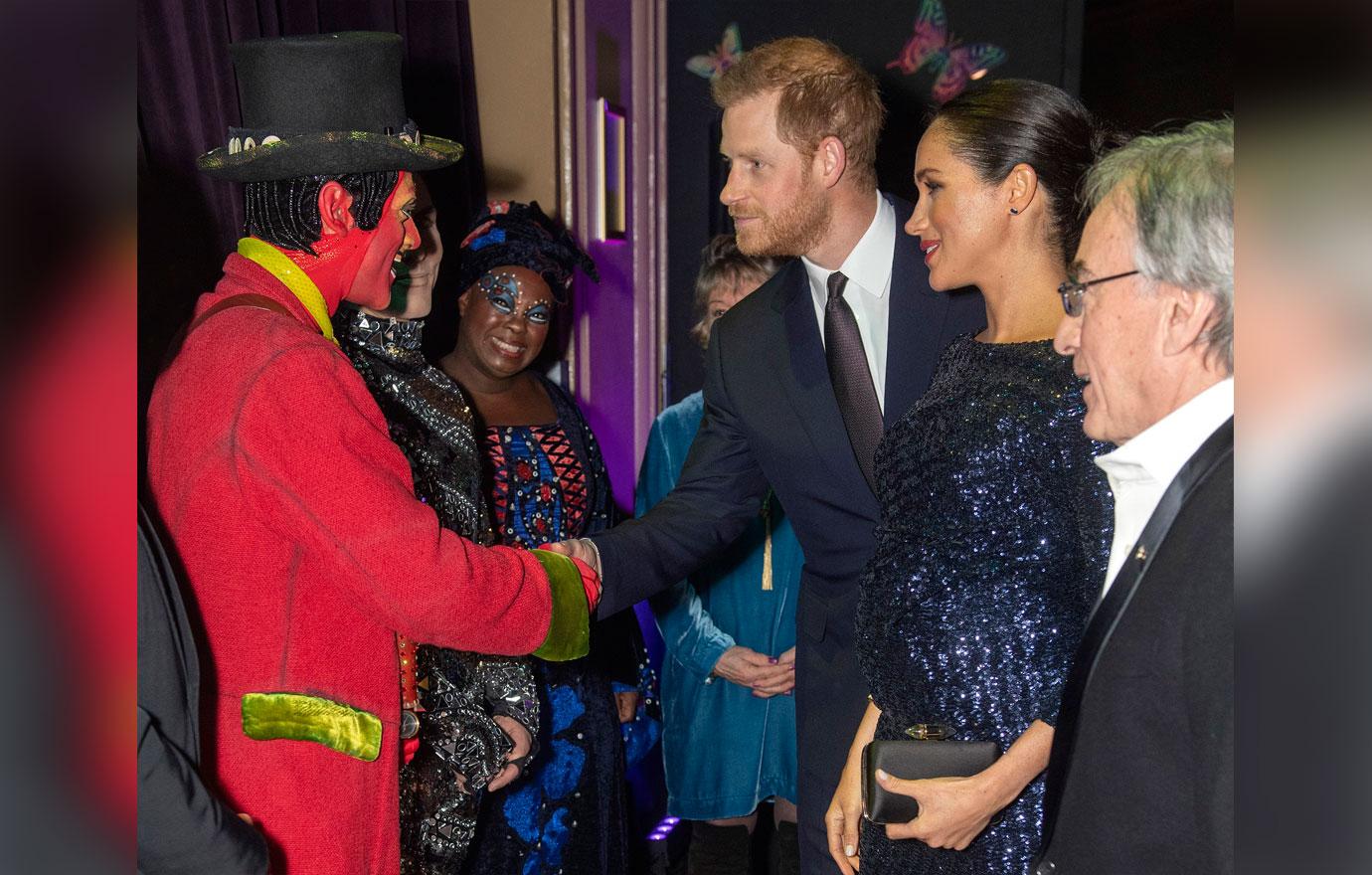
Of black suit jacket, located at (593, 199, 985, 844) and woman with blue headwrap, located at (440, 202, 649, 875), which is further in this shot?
woman with blue headwrap, located at (440, 202, 649, 875)

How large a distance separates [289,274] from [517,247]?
1.14m

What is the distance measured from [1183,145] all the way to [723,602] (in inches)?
78.7

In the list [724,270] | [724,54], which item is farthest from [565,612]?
[724,54]

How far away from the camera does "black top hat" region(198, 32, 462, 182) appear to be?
163cm

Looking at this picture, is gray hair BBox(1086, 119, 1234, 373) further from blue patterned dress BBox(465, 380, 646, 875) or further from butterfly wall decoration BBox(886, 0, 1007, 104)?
butterfly wall decoration BBox(886, 0, 1007, 104)

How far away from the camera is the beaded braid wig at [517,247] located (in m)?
2.77

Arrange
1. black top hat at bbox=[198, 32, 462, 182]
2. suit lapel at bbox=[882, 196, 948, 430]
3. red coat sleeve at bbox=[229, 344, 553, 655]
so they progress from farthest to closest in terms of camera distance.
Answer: suit lapel at bbox=[882, 196, 948, 430]
black top hat at bbox=[198, 32, 462, 182]
red coat sleeve at bbox=[229, 344, 553, 655]

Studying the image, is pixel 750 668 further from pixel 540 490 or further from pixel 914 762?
pixel 914 762

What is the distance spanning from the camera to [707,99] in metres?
4.33

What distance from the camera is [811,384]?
2088mm

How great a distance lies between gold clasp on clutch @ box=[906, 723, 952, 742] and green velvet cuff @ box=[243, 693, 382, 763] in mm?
712

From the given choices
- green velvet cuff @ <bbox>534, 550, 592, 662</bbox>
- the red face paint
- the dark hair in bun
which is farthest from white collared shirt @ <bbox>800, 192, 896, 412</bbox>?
the red face paint
